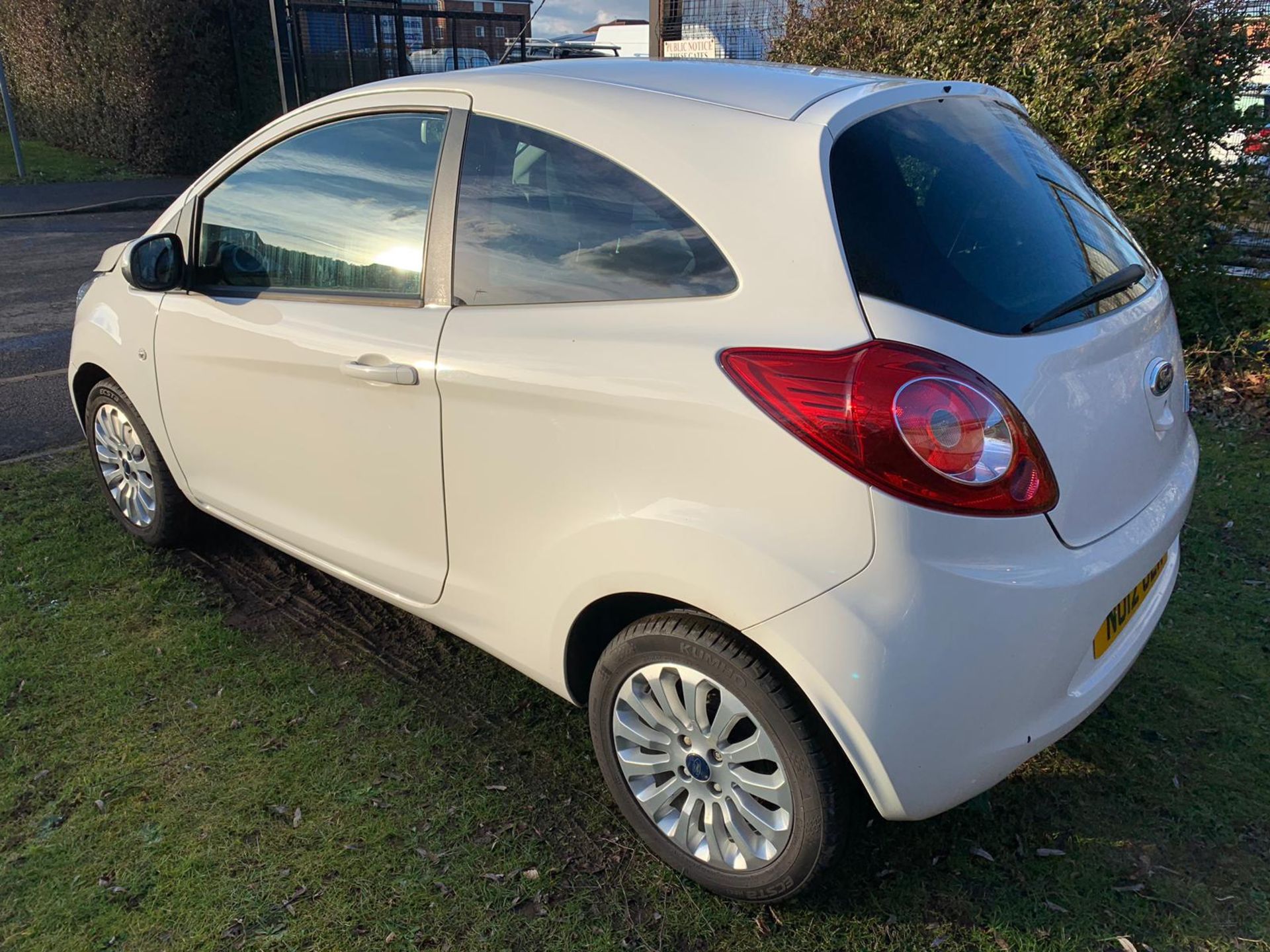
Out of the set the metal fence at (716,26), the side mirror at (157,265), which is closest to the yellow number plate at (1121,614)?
the side mirror at (157,265)

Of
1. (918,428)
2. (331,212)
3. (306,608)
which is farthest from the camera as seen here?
(306,608)

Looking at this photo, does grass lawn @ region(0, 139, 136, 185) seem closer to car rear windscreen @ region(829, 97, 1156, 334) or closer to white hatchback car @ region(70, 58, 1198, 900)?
white hatchback car @ region(70, 58, 1198, 900)

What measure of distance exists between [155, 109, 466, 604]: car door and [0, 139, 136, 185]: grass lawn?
14.9 m

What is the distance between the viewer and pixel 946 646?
184 cm

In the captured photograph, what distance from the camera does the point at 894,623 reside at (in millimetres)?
1826

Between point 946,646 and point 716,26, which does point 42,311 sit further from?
point 946,646

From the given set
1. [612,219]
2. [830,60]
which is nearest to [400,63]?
[830,60]

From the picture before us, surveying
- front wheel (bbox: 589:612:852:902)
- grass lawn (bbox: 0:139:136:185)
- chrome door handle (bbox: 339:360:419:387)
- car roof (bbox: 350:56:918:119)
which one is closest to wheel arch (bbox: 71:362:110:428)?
chrome door handle (bbox: 339:360:419:387)

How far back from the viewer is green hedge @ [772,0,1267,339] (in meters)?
5.25

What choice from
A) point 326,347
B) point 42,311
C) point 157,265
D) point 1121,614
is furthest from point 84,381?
point 42,311

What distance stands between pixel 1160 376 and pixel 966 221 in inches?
25.2

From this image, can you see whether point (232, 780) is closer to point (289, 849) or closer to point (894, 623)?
point (289, 849)

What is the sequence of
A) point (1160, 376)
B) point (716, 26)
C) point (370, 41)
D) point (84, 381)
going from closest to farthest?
point (1160, 376) → point (84, 381) → point (716, 26) → point (370, 41)

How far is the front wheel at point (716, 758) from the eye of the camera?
204 cm
